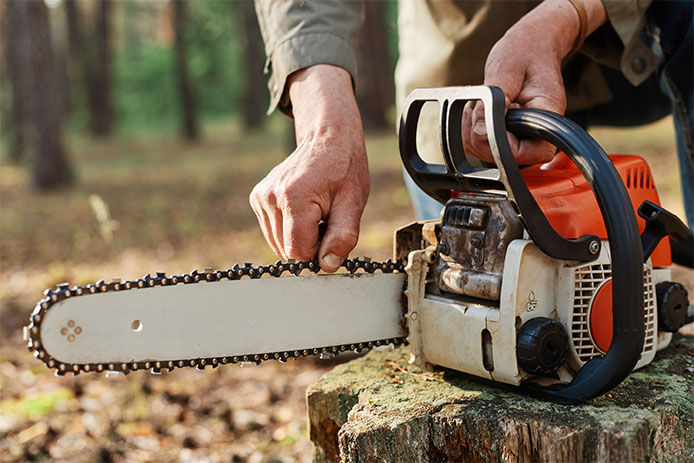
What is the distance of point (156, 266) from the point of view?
5.85 meters

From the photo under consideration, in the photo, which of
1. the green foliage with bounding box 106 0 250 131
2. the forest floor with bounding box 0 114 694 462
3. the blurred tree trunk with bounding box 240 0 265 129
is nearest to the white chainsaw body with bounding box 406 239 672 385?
the forest floor with bounding box 0 114 694 462

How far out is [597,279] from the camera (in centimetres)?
149

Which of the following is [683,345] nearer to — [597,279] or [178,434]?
[597,279]

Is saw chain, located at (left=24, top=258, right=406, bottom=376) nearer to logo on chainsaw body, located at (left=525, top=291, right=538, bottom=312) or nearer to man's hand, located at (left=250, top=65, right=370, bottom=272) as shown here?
man's hand, located at (left=250, top=65, right=370, bottom=272)

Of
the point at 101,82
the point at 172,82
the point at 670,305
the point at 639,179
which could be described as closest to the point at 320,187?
the point at 639,179

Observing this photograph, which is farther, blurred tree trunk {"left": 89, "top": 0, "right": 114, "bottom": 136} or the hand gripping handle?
blurred tree trunk {"left": 89, "top": 0, "right": 114, "bottom": 136}

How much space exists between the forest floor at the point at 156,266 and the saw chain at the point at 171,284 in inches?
44.3

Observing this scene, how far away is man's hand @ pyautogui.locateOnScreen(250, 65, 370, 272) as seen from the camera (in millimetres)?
1560

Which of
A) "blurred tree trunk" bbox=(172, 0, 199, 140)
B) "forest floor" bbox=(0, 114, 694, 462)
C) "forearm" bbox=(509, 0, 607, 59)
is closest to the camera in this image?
"forearm" bbox=(509, 0, 607, 59)

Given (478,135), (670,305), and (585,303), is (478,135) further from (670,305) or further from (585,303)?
(670,305)

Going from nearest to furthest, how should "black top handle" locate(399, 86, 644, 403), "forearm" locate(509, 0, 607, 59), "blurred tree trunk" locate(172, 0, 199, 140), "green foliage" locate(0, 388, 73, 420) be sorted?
1. "black top handle" locate(399, 86, 644, 403)
2. "forearm" locate(509, 0, 607, 59)
3. "green foliage" locate(0, 388, 73, 420)
4. "blurred tree trunk" locate(172, 0, 199, 140)

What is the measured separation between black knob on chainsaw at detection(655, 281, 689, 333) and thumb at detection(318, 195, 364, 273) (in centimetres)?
72

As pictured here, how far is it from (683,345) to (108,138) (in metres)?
21.1

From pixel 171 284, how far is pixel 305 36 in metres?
0.79
